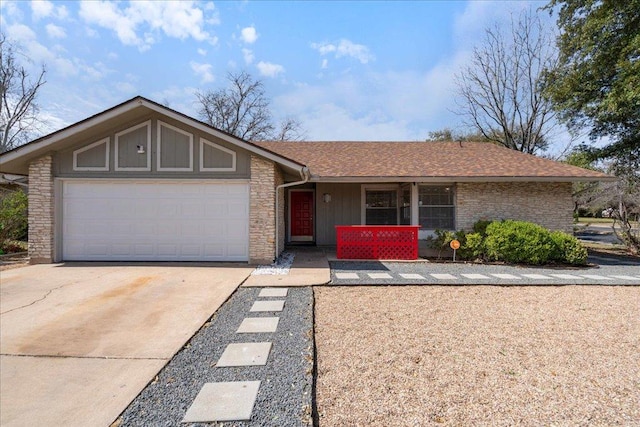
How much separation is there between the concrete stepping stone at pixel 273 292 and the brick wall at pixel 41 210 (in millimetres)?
6162

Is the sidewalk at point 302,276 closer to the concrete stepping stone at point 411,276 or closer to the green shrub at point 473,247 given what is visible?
the concrete stepping stone at point 411,276

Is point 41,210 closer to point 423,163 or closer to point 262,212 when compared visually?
point 262,212

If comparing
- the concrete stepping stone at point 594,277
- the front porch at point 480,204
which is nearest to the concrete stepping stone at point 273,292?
the front porch at point 480,204

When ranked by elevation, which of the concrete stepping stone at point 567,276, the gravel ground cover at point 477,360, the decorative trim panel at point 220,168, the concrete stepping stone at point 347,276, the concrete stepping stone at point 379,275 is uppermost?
the decorative trim panel at point 220,168

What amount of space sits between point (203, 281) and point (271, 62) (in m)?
11.6

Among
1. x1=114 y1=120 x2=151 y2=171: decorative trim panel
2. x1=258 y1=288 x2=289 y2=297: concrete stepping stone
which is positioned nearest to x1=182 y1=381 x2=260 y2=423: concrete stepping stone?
x1=258 y1=288 x2=289 y2=297: concrete stepping stone

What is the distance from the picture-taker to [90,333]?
12.6ft

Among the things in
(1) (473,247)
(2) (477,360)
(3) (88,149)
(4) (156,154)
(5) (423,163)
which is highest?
(5) (423,163)

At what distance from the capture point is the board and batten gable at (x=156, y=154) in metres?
7.92

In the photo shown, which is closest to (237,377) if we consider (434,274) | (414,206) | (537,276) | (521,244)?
(434,274)

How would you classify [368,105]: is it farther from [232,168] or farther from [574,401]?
[574,401]

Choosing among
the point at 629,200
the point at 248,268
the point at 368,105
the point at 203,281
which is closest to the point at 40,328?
the point at 203,281

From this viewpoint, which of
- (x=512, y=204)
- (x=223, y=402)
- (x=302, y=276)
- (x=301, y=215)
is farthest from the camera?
(x=301, y=215)

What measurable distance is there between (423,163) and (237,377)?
9802mm
